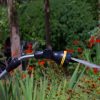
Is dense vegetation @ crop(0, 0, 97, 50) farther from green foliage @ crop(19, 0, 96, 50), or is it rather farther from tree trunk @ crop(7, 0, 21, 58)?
tree trunk @ crop(7, 0, 21, 58)

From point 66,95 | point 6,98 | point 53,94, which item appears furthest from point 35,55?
point 66,95

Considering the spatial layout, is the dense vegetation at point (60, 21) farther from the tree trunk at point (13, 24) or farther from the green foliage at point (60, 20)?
the tree trunk at point (13, 24)

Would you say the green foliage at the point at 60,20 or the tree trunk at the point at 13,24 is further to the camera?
the green foliage at the point at 60,20

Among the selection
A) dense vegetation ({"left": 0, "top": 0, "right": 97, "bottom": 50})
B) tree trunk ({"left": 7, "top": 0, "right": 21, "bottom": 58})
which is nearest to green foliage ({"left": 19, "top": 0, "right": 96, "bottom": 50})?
dense vegetation ({"left": 0, "top": 0, "right": 97, "bottom": 50})

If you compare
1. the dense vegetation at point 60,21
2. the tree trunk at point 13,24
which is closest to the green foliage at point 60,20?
the dense vegetation at point 60,21

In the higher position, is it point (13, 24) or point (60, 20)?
point (13, 24)

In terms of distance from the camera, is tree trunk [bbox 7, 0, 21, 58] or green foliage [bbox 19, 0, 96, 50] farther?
green foliage [bbox 19, 0, 96, 50]

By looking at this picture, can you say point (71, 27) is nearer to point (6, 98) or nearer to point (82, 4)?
point (82, 4)

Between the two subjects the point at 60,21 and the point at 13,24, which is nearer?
the point at 13,24

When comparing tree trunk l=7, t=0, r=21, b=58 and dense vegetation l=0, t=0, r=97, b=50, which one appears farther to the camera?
dense vegetation l=0, t=0, r=97, b=50

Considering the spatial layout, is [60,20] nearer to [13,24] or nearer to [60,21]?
[60,21]

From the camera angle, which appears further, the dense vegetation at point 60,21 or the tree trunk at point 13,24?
the dense vegetation at point 60,21

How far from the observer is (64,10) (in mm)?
14367

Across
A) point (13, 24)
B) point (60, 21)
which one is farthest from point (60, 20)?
point (13, 24)
